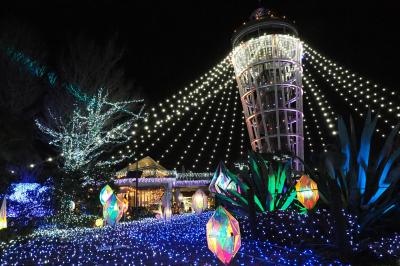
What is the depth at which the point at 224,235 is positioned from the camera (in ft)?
14.6

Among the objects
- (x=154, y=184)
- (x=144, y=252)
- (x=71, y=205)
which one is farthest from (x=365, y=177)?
(x=154, y=184)

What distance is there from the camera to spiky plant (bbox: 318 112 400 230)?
278 inches

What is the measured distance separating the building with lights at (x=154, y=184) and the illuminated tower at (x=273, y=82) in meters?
9.13

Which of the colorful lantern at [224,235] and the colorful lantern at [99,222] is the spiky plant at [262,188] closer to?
the colorful lantern at [224,235]

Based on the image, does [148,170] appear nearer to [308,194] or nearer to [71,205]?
[71,205]

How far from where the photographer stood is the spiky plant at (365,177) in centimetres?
707

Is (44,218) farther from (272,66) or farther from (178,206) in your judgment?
(272,66)

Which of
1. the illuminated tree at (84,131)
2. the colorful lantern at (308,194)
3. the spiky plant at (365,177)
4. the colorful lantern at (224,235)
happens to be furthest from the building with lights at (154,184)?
the colorful lantern at (224,235)

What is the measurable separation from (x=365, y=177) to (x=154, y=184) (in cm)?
2038

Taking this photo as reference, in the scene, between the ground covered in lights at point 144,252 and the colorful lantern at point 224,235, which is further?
the ground covered in lights at point 144,252

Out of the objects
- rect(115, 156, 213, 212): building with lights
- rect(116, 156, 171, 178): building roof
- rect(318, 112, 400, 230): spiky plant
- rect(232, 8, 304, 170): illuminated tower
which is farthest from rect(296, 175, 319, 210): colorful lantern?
rect(116, 156, 171, 178): building roof

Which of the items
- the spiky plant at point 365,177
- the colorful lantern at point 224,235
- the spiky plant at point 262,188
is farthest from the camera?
the spiky plant at point 262,188

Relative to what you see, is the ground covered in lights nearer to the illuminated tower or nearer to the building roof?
the illuminated tower

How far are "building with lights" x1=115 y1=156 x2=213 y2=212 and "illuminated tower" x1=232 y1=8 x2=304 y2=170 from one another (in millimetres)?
9135
